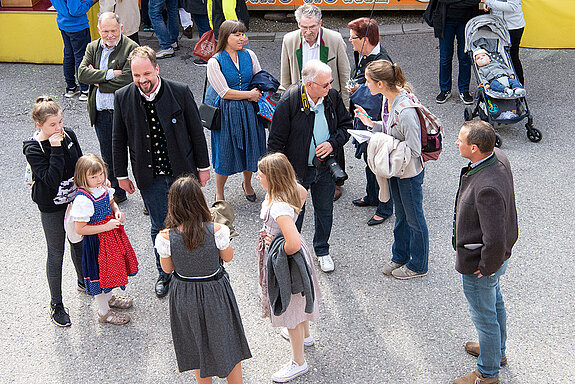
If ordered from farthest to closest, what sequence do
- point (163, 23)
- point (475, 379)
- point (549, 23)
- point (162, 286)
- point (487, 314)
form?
point (163, 23)
point (549, 23)
point (162, 286)
point (475, 379)
point (487, 314)

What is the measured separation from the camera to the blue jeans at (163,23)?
9.59 m

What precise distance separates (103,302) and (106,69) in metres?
2.10

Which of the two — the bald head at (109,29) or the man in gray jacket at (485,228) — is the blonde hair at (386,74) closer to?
the man in gray jacket at (485,228)

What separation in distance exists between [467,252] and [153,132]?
237 cm

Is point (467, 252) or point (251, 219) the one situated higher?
point (467, 252)

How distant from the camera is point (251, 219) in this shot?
20.2 ft

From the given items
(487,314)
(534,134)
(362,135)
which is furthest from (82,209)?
(534,134)

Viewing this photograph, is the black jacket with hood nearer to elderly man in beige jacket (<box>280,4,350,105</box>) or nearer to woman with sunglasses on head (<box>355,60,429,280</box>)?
woman with sunglasses on head (<box>355,60,429,280</box>)

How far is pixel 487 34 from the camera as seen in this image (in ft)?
24.6

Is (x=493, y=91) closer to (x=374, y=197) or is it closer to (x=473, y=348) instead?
(x=374, y=197)

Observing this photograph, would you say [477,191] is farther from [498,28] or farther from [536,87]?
[536,87]

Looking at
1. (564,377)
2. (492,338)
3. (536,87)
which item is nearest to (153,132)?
(492,338)

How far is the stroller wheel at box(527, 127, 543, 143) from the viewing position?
7160 millimetres

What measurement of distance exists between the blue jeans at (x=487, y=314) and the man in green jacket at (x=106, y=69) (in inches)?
134
